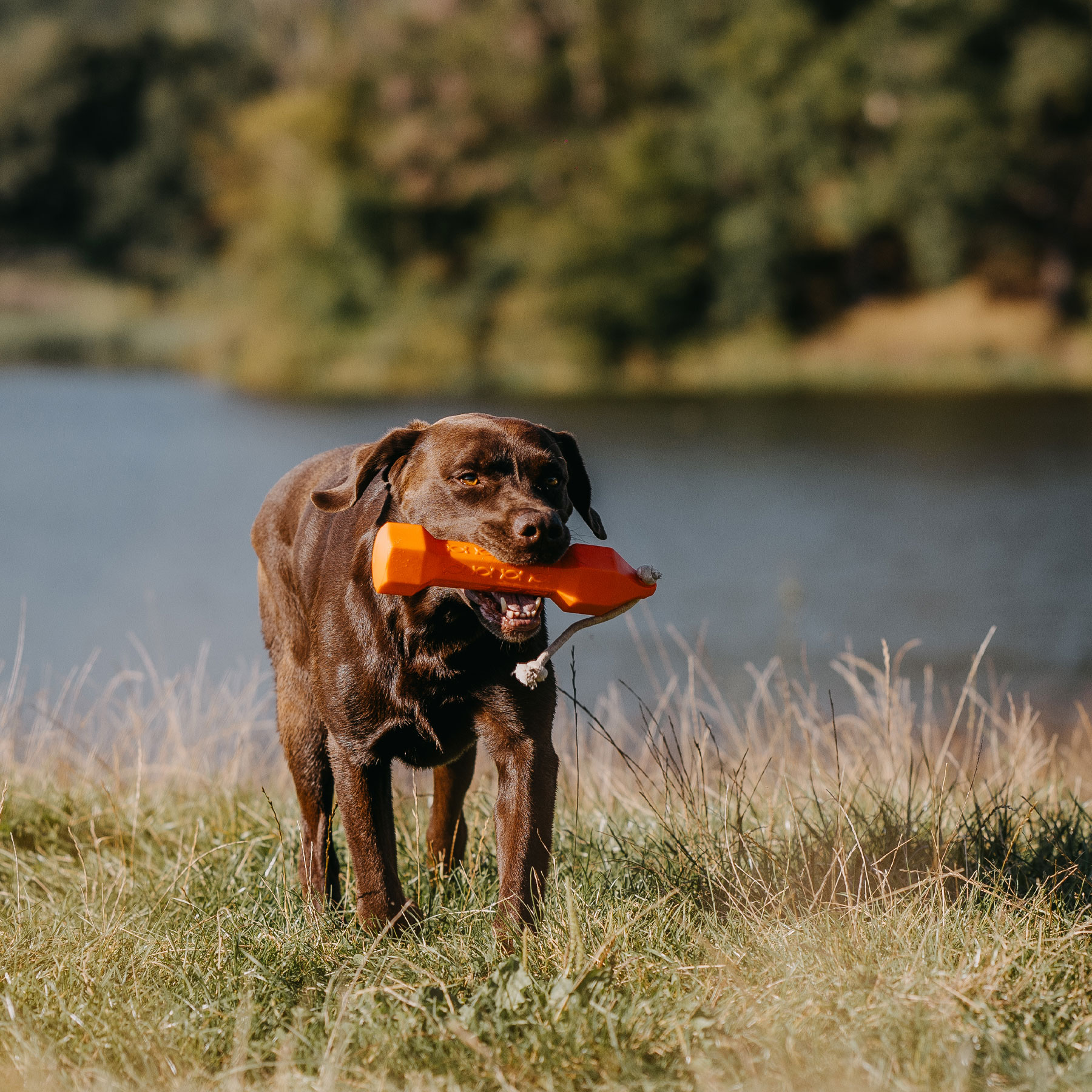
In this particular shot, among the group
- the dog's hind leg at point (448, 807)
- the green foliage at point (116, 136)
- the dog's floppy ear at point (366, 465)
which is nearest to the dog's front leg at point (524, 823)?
the dog's hind leg at point (448, 807)

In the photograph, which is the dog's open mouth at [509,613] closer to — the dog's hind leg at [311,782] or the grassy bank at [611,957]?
the grassy bank at [611,957]

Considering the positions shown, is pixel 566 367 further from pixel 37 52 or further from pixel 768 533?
pixel 37 52

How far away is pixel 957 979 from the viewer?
9.91 feet

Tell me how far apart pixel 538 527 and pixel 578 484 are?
62 cm

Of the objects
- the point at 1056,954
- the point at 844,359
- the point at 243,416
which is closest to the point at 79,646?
the point at 1056,954

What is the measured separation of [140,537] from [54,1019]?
15.8 meters

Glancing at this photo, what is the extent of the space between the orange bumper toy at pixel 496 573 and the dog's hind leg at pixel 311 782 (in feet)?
2.79

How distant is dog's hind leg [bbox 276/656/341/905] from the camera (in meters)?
4.00

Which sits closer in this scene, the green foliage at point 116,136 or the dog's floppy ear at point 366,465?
the dog's floppy ear at point 366,465

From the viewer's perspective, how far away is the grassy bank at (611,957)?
285cm

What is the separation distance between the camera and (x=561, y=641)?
3488 millimetres

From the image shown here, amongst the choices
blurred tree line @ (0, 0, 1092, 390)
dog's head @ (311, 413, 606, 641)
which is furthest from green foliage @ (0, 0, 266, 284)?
dog's head @ (311, 413, 606, 641)

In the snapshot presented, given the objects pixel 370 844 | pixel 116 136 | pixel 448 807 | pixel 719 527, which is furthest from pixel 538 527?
pixel 116 136

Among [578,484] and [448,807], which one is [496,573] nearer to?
[578,484]
